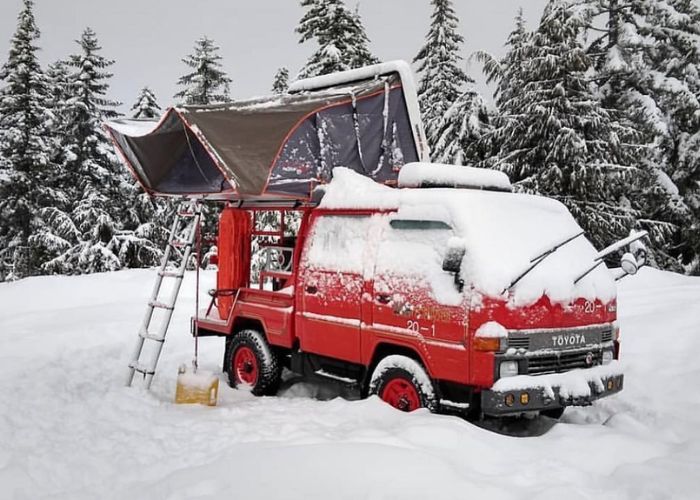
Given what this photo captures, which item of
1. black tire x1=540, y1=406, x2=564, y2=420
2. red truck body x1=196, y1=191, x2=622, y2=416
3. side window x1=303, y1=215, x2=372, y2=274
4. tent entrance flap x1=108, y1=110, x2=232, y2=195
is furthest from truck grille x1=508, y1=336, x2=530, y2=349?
tent entrance flap x1=108, y1=110, x2=232, y2=195

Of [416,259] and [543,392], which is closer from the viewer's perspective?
[543,392]

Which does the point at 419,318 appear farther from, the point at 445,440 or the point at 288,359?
the point at 288,359

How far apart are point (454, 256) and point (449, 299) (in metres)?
0.44

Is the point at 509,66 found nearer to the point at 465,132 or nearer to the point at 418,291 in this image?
the point at 465,132

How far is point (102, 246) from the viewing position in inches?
1025

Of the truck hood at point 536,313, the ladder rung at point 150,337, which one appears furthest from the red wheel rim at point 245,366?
the truck hood at point 536,313

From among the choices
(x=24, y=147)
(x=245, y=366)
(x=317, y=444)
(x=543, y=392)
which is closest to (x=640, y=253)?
(x=543, y=392)

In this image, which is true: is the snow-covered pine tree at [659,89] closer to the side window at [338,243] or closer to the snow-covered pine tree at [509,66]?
the snow-covered pine tree at [509,66]

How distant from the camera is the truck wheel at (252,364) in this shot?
304 inches

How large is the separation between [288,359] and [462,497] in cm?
425

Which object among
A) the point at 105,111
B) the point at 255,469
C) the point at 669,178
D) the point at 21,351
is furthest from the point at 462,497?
the point at 105,111

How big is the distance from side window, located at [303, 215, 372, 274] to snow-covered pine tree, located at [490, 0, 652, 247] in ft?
41.0

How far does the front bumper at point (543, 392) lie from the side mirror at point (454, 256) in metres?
1.04

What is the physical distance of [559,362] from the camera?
5680mm
